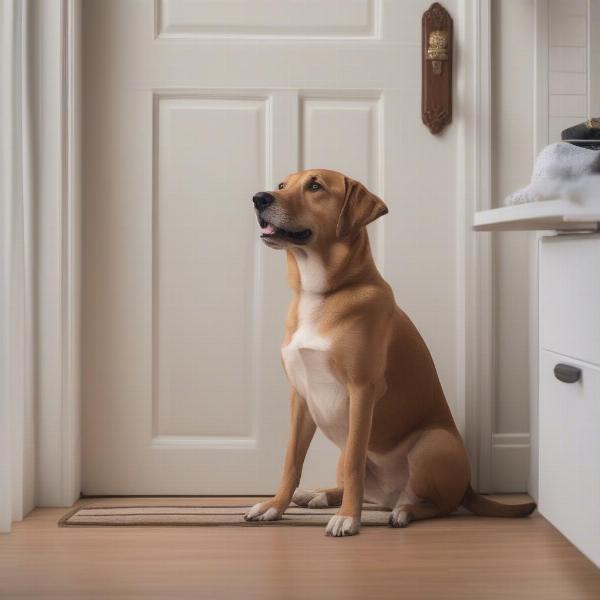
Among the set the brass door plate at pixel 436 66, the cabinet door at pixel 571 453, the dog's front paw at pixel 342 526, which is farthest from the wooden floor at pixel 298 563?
the brass door plate at pixel 436 66

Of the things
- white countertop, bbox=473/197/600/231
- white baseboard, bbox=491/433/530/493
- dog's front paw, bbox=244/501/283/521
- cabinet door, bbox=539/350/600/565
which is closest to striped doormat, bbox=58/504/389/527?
dog's front paw, bbox=244/501/283/521

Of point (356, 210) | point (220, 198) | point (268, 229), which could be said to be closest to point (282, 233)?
point (268, 229)

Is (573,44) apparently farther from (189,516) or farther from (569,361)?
(189,516)

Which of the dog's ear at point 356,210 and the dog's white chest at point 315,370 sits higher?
the dog's ear at point 356,210

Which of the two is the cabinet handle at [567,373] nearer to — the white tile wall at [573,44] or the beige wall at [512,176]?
the beige wall at [512,176]

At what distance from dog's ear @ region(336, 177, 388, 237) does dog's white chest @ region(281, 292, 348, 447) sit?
175 millimetres

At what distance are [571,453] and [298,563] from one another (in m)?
0.60

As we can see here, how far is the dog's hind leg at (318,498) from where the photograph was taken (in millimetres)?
2195

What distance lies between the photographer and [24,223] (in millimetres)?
2162

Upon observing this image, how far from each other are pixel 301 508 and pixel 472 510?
43 centimetres

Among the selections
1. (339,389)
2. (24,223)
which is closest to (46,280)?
(24,223)

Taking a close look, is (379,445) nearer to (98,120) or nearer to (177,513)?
(177,513)

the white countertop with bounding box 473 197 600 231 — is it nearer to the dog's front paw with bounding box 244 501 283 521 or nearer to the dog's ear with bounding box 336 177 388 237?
the dog's ear with bounding box 336 177 388 237

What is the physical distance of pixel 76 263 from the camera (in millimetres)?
2316
